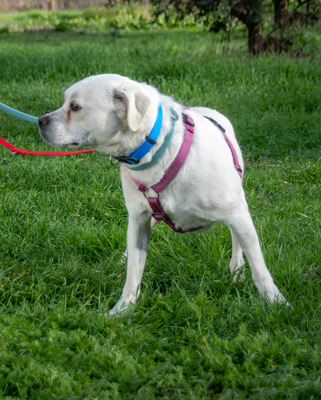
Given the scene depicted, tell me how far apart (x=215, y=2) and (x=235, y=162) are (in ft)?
20.3

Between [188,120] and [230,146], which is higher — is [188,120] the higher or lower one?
the higher one

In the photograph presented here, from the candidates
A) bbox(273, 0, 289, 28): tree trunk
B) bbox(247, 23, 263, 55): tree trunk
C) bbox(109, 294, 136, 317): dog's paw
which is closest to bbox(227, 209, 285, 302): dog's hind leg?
bbox(109, 294, 136, 317): dog's paw

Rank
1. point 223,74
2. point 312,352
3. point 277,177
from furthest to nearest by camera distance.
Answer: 1. point 223,74
2. point 277,177
3. point 312,352

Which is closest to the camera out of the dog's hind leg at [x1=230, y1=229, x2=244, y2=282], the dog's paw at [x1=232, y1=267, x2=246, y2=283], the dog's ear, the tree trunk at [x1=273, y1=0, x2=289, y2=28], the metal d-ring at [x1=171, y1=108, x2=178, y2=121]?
the dog's ear

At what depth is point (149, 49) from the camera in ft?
31.9

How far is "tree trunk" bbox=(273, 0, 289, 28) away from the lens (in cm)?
930

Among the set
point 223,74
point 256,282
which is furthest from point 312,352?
point 223,74

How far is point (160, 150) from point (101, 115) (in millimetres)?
348

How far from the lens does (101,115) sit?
2.92m

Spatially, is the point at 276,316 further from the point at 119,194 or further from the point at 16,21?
the point at 16,21

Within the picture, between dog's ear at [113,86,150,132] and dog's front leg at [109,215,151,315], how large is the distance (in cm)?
67

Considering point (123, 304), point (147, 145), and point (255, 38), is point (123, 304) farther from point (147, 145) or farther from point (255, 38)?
point (255, 38)

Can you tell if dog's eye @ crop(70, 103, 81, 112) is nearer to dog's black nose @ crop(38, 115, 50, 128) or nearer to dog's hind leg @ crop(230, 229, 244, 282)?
dog's black nose @ crop(38, 115, 50, 128)

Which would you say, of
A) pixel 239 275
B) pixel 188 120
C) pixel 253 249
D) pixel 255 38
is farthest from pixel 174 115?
pixel 255 38
